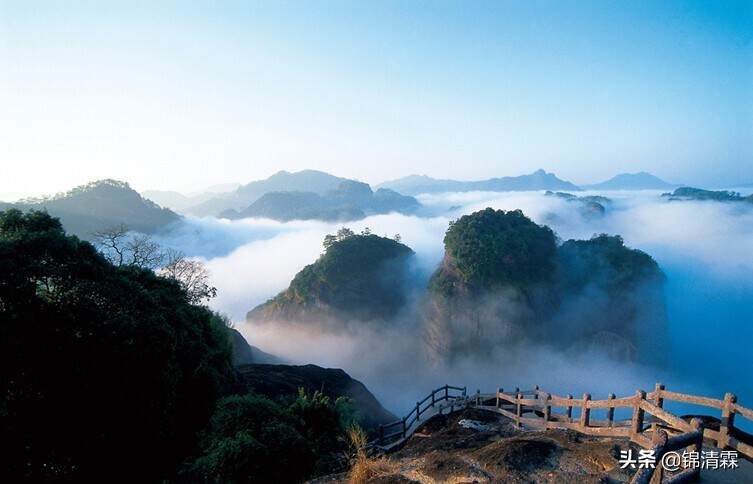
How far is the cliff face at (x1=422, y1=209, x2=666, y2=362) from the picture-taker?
41156mm

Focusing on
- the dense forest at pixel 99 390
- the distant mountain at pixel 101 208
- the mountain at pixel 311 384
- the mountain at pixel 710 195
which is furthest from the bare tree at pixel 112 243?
the mountain at pixel 710 195

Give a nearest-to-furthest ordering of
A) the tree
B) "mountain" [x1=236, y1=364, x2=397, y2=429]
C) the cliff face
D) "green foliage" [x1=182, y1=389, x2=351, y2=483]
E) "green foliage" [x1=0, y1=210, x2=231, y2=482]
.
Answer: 1. "green foliage" [x1=0, y1=210, x2=231, y2=482]
2. "green foliage" [x1=182, y1=389, x2=351, y2=483]
3. the tree
4. "mountain" [x1=236, y1=364, x2=397, y2=429]
5. the cliff face

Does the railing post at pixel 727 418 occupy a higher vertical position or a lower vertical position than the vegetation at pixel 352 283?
higher

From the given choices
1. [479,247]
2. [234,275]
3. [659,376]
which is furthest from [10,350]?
[234,275]

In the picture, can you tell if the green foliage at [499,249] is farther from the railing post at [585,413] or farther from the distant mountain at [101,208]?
the distant mountain at [101,208]

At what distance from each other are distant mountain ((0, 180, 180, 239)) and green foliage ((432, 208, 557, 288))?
271 ft

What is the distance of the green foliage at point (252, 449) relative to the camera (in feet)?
27.0

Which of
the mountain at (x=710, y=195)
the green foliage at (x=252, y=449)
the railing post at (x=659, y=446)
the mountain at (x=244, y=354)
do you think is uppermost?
the mountain at (x=710, y=195)

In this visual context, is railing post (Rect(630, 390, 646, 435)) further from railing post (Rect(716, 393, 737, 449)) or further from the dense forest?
the dense forest

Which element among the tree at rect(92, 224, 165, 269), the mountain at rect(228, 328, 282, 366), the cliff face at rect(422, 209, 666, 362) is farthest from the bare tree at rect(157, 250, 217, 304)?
the cliff face at rect(422, 209, 666, 362)

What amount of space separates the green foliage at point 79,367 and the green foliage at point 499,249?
35.1 metres

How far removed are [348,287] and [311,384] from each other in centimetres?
2274

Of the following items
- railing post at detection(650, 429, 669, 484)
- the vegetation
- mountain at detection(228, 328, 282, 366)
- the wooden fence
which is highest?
railing post at detection(650, 429, 669, 484)

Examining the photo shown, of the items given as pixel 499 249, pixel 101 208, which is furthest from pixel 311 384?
pixel 101 208
